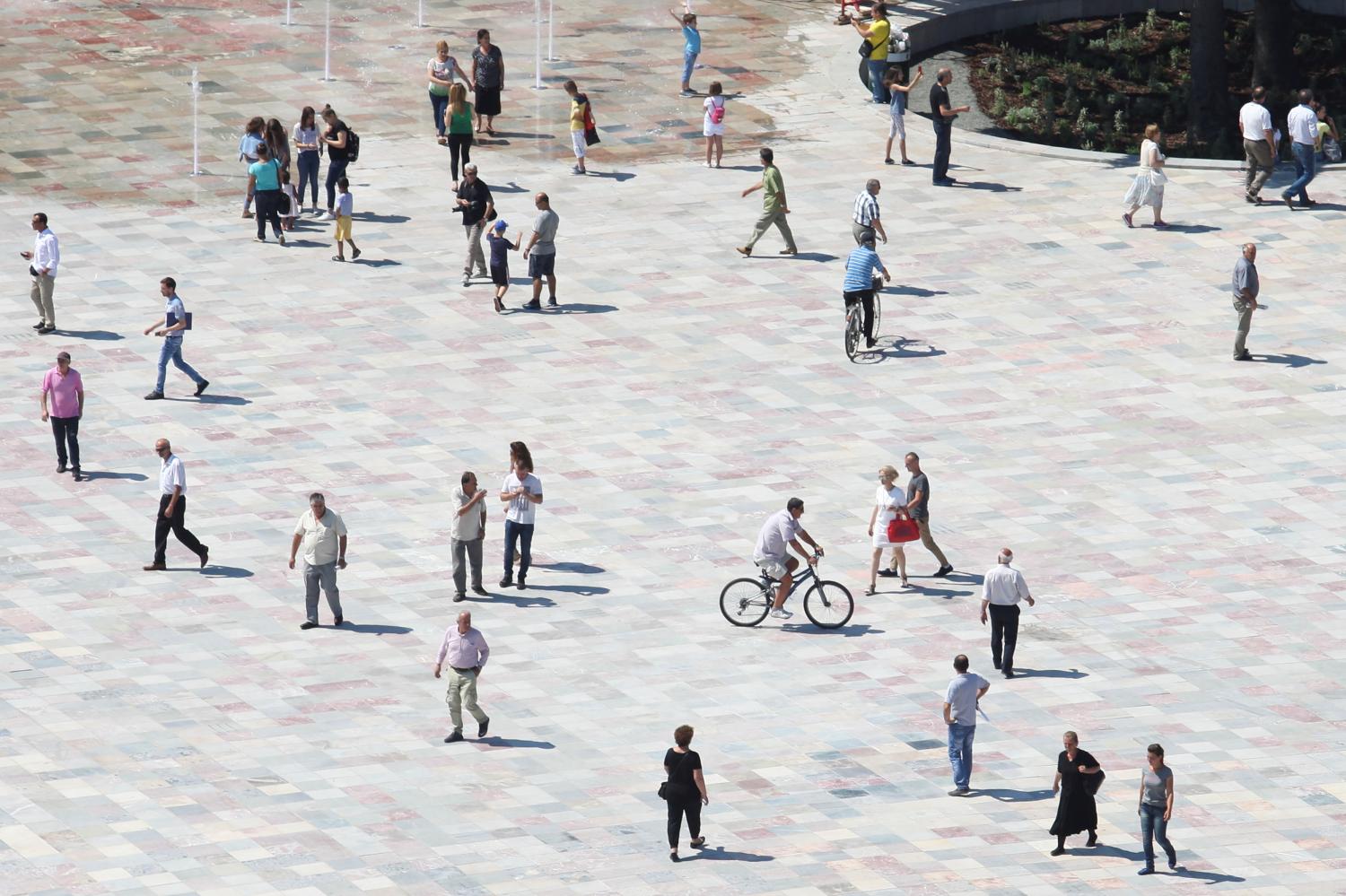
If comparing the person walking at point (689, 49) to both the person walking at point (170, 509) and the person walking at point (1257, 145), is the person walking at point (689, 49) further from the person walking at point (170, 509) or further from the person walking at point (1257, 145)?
the person walking at point (170, 509)

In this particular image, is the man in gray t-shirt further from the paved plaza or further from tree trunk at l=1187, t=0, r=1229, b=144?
tree trunk at l=1187, t=0, r=1229, b=144

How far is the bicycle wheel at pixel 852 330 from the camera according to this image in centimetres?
4016

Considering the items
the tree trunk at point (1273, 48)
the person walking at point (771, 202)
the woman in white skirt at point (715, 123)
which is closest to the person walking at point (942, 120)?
the woman in white skirt at point (715, 123)

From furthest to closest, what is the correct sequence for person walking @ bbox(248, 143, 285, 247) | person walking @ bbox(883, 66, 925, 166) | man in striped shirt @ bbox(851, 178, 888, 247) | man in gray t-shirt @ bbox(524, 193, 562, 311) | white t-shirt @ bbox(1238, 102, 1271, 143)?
person walking @ bbox(883, 66, 925, 166) → white t-shirt @ bbox(1238, 102, 1271, 143) → person walking @ bbox(248, 143, 285, 247) → man in striped shirt @ bbox(851, 178, 888, 247) → man in gray t-shirt @ bbox(524, 193, 562, 311)

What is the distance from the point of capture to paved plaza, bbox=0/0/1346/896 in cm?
2928

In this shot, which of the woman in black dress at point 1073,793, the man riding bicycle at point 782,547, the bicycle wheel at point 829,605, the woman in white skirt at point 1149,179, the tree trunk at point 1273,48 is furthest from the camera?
the tree trunk at point 1273,48

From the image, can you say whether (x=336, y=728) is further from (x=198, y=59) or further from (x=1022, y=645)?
(x=198, y=59)

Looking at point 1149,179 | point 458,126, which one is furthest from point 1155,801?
point 458,126

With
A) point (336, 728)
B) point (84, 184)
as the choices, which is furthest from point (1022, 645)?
point (84, 184)

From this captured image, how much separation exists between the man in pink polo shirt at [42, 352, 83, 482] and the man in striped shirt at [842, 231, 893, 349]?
33.5ft

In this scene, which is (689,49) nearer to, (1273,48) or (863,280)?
(1273,48)

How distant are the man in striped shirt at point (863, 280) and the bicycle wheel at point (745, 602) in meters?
7.42

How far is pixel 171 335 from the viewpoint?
128ft

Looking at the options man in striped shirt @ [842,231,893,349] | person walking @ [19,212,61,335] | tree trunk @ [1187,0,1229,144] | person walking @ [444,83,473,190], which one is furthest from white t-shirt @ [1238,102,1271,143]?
person walking @ [19,212,61,335]
